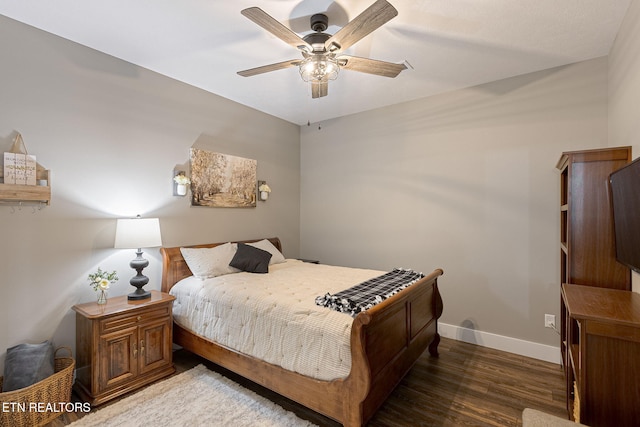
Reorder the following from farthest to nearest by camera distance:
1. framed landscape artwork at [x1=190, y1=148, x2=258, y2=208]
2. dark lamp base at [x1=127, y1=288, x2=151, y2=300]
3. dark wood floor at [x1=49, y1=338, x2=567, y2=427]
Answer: framed landscape artwork at [x1=190, y1=148, x2=258, y2=208]
dark lamp base at [x1=127, y1=288, x2=151, y2=300]
dark wood floor at [x1=49, y1=338, x2=567, y2=427]

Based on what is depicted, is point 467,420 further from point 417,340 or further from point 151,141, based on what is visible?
point 151,141

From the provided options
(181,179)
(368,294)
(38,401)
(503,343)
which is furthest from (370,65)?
(38,401)

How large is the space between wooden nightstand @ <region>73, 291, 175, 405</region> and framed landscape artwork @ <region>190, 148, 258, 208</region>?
52.3 inches

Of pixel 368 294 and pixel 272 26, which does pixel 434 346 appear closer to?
pixel 368 294

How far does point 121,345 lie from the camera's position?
2400 mm

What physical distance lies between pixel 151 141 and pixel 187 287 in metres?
1.57

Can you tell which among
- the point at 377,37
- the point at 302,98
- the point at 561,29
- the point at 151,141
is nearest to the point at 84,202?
the point at 151,141

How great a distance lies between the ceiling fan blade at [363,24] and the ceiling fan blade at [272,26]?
0.19m

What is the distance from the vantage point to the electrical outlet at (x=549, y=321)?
2.96 m

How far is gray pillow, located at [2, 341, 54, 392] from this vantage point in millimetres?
2080

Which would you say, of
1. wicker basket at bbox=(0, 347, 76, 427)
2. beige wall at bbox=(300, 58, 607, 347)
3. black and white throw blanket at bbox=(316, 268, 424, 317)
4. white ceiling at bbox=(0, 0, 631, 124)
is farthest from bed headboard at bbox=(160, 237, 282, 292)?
beige wall at bbox=(300, 58, 607, 347)

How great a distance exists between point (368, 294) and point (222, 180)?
8.02ft

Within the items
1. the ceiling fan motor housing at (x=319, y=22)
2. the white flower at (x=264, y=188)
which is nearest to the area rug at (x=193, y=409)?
the white flower at (x=264, y=188)

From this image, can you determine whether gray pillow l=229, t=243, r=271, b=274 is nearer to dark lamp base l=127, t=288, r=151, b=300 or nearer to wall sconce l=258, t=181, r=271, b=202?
dark lamp base l=127, t=288, r=151, b=300
